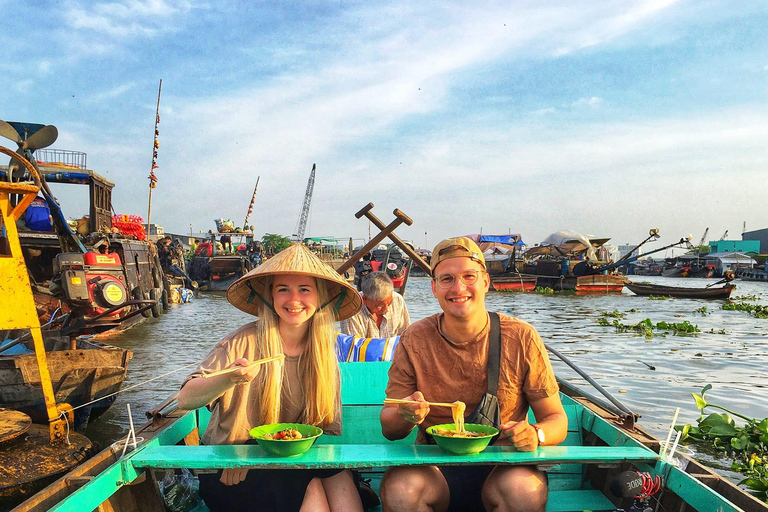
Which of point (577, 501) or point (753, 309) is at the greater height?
point (577, 501)

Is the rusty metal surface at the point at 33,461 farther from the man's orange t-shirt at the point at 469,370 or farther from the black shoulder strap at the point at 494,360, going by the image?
the black shoulder strap at the point at 494,360

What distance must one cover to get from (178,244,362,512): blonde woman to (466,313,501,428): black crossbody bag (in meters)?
0.66

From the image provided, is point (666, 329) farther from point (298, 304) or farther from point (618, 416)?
point (298, 304)

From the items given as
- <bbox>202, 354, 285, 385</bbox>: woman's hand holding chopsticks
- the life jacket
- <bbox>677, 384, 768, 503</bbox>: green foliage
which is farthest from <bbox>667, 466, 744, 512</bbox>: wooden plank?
the life jacket

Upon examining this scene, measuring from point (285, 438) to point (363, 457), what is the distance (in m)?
0.32

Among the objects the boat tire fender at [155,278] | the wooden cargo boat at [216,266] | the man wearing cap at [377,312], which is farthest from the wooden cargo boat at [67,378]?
the wooden cargo boat at [216,266]

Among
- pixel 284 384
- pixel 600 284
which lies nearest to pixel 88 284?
pixel 284 384

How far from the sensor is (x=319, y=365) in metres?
2.49

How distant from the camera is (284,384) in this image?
252 cm

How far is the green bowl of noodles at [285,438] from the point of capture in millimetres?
2045

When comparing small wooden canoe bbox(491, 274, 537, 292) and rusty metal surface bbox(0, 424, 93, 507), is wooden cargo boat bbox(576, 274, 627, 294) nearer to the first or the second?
small wooden canoe bbox(491, 274, 537, 292)

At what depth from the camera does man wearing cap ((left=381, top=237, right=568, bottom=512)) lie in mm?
2154

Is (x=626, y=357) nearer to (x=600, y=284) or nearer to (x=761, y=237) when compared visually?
(x=600, y=284)

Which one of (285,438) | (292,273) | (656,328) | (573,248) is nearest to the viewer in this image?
(285,438)
